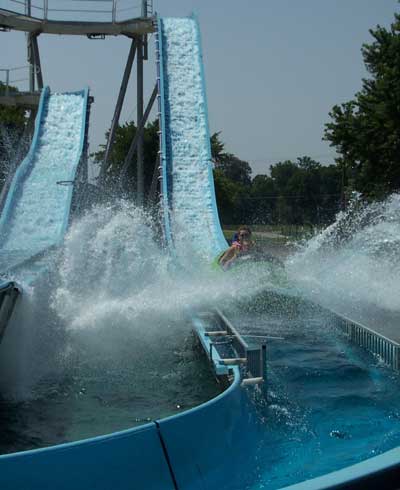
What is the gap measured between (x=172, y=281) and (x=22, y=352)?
3.01m

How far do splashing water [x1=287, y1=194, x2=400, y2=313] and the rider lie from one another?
2.65ft

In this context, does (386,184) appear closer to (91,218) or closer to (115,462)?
(91,218)

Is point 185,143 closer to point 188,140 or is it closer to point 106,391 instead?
point 188,140

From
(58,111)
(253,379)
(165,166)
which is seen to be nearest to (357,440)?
(253,379)

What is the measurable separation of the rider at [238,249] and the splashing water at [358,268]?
81 cm

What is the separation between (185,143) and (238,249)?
5.98 metres

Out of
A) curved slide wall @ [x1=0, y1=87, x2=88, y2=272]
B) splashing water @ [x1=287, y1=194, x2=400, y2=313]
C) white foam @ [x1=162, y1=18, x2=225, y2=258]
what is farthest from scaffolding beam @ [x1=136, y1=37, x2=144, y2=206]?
splashing water @ [x1=287, y1=194, x2=400, y2=313]

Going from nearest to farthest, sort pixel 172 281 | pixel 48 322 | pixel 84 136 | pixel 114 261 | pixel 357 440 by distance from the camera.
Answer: pixel 357 440, pixel 48 322, pixel 114 261, pixel 172 281, pixel 84 136

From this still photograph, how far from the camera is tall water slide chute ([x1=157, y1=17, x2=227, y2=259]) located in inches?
494

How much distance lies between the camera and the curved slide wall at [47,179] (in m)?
11.6

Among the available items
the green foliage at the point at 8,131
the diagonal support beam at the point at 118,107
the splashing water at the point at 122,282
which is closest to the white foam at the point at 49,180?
the diagonal support beam at the point at 118,107

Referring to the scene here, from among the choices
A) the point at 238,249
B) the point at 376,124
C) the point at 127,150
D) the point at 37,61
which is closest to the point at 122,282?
the point at 238,249

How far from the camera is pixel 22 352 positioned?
17.0ft

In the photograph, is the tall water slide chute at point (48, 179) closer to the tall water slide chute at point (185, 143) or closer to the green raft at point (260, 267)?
the tall water slide chute at point (185, 143)
